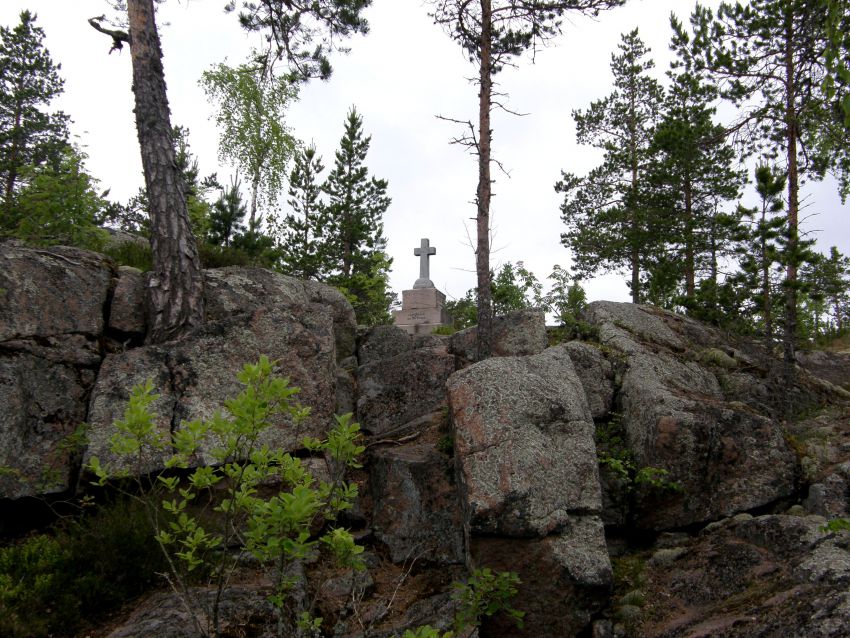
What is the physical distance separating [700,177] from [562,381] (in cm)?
1488

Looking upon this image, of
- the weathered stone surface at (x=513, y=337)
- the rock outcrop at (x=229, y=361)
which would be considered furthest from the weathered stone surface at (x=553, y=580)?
the weathered stone surface at (x=513, y=337)

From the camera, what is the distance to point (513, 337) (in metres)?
10.1

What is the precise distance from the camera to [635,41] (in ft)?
72.7

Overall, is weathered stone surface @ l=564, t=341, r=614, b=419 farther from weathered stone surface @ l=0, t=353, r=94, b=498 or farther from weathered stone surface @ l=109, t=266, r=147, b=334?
weathered stone surface @ l=0, t=353, r=94, b=498

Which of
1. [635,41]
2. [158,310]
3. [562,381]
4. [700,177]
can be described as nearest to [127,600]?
[158,310]

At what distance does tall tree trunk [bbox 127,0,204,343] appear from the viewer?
7.42m

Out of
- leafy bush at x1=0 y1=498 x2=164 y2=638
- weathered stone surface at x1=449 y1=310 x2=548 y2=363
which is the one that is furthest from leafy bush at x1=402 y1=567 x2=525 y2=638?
weathered stone surface at x1=449 y1=310 x2=548 y2=363

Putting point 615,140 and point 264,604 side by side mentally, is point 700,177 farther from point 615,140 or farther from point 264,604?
point 264,604

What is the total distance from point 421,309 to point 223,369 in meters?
11.6

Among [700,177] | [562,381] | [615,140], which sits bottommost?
[562,381]

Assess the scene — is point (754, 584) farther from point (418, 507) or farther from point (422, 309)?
point (422, 309)

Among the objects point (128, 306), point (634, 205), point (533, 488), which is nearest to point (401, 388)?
point (533, 488)

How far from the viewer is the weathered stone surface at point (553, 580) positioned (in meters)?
4.82

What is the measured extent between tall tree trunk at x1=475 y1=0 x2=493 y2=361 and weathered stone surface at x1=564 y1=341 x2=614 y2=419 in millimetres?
1526
